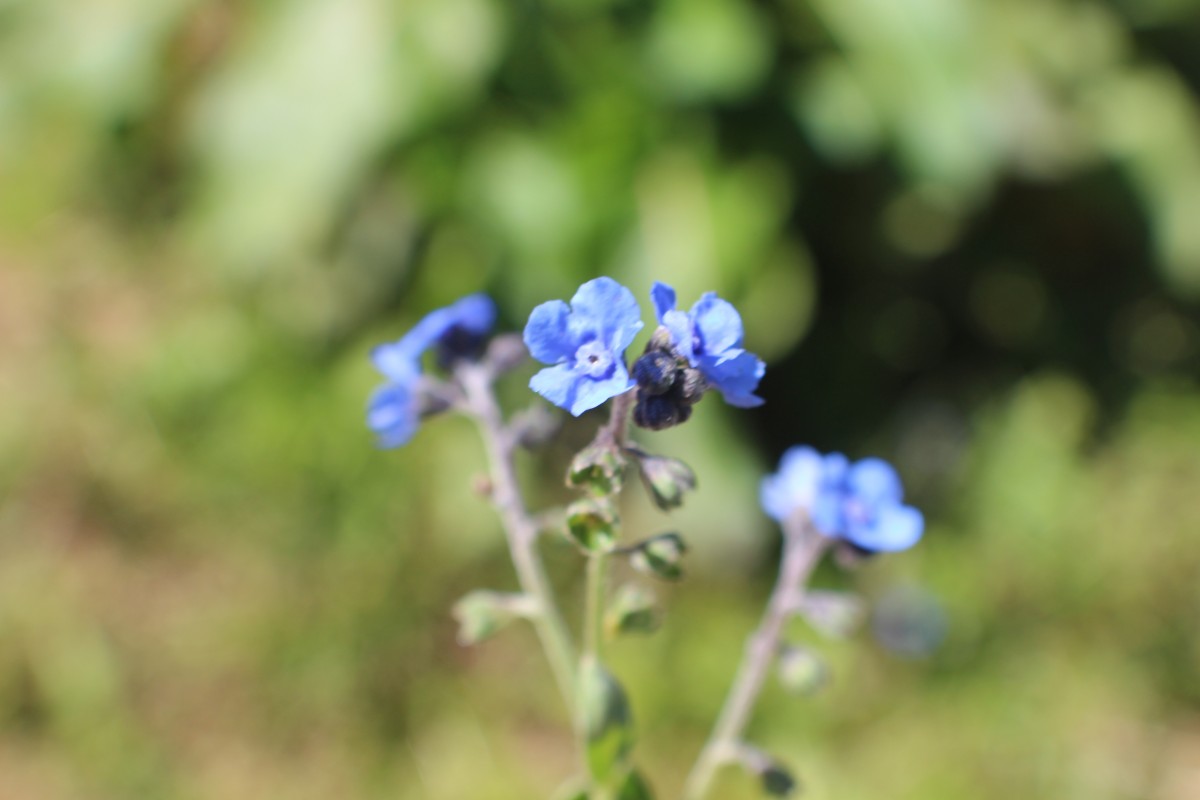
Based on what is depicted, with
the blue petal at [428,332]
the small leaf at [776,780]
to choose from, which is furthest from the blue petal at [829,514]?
the blue petal at [428,332]

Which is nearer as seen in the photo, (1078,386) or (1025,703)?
(1025,703)

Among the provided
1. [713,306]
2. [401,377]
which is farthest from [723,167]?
[713,306]

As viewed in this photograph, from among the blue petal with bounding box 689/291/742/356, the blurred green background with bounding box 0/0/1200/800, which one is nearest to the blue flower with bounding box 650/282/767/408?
the blue petal with bounding box 689/291/742/356

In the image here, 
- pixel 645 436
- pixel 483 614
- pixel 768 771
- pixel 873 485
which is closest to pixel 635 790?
pixel 768 771

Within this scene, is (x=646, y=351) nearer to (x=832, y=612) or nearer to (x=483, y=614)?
(x=483, y=614)

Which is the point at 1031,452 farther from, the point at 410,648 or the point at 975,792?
the point at 410,648

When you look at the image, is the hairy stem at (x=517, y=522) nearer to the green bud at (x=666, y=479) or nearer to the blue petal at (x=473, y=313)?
the blue petal at (x=473, y=313)

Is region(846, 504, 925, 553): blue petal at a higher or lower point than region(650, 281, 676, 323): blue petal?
lower

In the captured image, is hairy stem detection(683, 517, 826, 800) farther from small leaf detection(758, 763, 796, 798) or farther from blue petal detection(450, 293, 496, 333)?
blue petal detection(450, 293, 496, 333)
